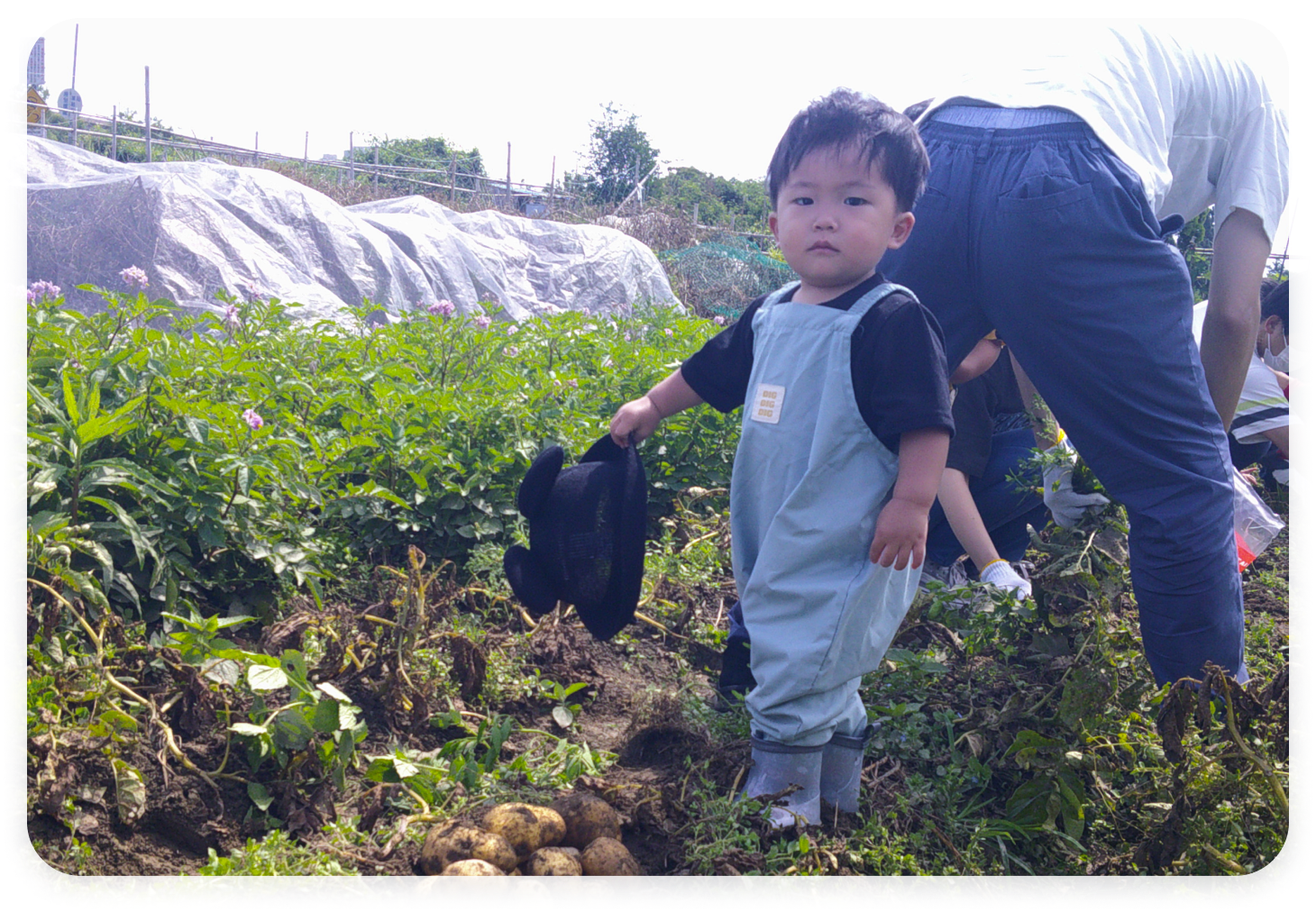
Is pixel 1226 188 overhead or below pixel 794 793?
overhead

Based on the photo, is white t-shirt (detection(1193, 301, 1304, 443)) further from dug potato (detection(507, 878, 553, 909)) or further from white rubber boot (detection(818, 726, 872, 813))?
dug potato (detection(507, 878, 553, 909))

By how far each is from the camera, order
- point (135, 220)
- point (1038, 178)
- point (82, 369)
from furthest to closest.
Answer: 1. point (135, 220)
2. point (82, 369)
3. point (1038, 178)

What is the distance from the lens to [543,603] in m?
2.21

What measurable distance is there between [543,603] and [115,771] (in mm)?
908

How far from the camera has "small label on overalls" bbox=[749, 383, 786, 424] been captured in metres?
1.98

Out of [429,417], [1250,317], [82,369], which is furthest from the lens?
[429,417]

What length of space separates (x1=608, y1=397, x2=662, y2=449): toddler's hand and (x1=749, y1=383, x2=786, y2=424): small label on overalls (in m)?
0.32

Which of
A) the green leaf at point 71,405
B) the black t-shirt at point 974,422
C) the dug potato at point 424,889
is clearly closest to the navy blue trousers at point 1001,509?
the black t-shirt at point 974,422

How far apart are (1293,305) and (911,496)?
13.4 feet

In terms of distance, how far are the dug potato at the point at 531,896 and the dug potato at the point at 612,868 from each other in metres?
0.13

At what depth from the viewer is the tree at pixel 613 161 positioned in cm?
2525

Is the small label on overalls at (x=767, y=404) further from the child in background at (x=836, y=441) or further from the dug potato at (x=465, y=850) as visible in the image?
the dug potato at (x=465, y=850)

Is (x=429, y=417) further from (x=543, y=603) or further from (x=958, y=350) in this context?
(x=958, y=350)

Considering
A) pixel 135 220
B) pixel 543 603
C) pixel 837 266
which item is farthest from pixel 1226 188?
pixel 135 220
